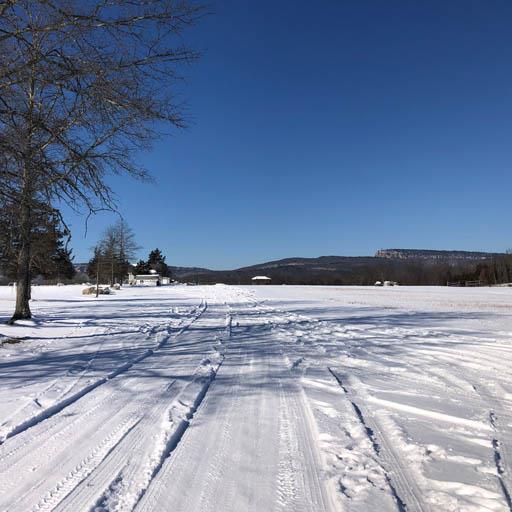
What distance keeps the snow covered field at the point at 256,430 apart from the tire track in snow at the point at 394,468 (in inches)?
0.5

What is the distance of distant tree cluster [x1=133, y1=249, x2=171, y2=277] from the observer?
113075 millimetres

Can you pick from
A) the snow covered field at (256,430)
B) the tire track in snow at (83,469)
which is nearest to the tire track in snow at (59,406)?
the snow covered field at (256,430)

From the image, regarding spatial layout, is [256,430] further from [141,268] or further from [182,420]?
[141,268]

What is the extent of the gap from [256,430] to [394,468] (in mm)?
1257

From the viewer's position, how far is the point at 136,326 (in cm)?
1253

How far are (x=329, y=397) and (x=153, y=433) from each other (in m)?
2.07

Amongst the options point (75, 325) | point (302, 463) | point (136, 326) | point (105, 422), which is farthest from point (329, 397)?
point (75, 325)

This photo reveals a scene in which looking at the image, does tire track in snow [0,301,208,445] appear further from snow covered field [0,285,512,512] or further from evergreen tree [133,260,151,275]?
evergreen tree [133,260,151,275]

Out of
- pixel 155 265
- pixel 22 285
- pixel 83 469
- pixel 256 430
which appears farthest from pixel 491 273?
pixel 83 469

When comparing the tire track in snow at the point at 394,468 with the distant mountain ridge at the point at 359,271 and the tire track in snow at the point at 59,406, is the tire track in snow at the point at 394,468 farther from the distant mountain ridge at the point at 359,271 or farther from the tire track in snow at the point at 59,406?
the distant mountain ridge at the point at 359,271

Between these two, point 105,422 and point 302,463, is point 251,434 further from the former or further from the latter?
point 105,422

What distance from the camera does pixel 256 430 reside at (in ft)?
12.7

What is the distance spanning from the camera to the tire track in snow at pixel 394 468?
2635 millimetres

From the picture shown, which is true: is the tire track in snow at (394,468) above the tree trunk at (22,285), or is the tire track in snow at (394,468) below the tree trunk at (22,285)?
below
